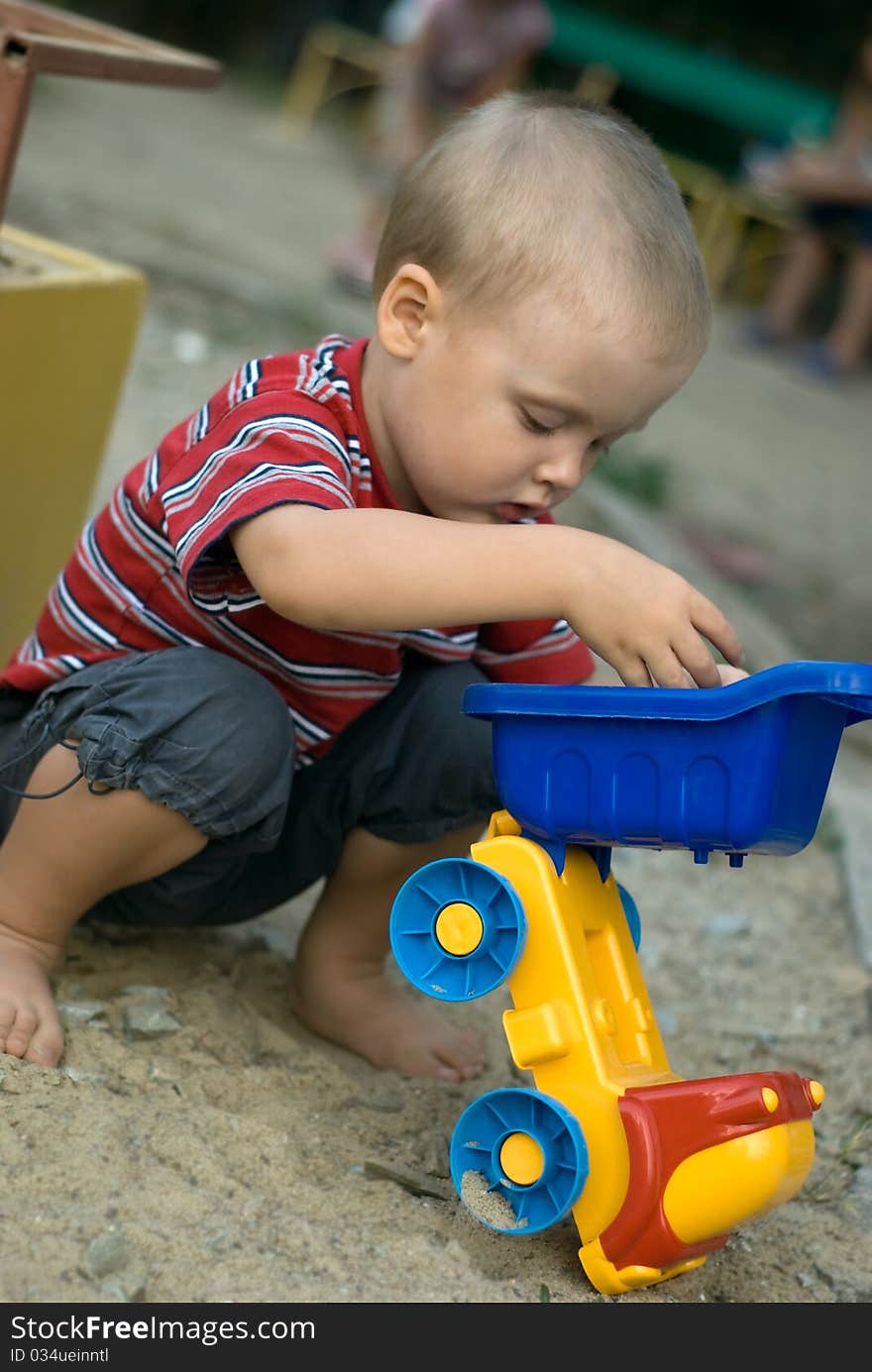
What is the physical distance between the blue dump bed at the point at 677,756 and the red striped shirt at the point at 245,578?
0.89 feet

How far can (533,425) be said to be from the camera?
1465 millimetres

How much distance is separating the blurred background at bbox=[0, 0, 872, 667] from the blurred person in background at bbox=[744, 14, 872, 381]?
0.01 metres

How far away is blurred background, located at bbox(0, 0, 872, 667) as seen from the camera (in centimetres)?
432

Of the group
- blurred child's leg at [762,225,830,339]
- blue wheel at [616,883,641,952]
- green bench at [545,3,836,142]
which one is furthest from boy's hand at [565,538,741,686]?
green bench at [545,3,836,142]

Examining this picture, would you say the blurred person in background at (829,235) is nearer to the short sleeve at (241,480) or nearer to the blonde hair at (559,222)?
the blonde hair at (559,222)

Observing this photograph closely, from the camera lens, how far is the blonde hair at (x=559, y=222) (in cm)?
144

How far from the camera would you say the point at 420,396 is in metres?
1.52

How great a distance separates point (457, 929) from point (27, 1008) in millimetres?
448

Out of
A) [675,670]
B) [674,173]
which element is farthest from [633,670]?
[674,173]

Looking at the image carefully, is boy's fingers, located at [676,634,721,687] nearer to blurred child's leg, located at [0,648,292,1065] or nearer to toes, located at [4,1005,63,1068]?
blurred child's leg, located at [0,648,292,1065]

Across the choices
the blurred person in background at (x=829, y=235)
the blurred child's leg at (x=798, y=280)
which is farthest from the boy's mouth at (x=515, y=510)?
the blurred child's leg at (x=798, y=280)

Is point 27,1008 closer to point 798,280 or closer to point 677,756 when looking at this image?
point 677,756
